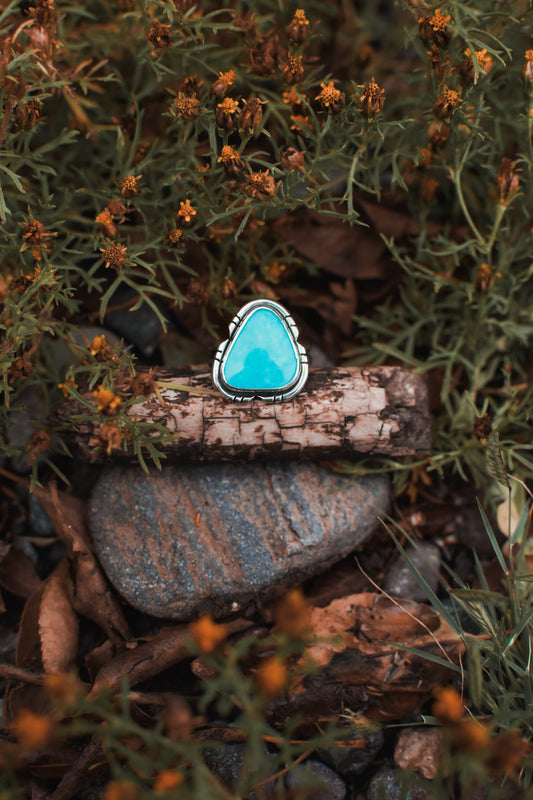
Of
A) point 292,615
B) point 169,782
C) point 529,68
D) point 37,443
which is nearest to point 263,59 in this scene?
point 529,68

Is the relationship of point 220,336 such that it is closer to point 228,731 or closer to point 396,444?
point 396,444

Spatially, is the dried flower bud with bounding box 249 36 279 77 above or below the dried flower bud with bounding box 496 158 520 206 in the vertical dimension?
above

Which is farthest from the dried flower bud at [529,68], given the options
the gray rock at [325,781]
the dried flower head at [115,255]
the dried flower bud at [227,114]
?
the gray rock at [325,781]

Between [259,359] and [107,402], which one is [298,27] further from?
[107,402]

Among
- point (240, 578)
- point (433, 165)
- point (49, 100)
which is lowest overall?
point (240, 578)

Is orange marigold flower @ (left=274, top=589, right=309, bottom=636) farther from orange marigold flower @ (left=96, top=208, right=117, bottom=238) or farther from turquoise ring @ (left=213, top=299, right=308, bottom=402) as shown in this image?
orange marigold flower @ (left=96, top=208, right=117, bottom=238)

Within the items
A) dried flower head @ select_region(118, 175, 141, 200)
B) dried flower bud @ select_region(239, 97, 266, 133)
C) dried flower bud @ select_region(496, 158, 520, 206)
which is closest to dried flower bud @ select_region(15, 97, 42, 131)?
dried flower head @ select_region(118, 175, 141, 200)

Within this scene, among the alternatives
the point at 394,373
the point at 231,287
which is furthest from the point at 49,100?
the point at 394,373
